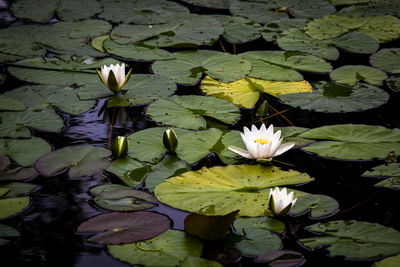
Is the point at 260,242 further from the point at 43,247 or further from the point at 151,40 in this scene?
the point at 151,40

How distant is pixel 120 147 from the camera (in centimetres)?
234

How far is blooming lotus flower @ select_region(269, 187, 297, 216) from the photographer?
1.95m

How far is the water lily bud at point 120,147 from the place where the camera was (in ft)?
7.66

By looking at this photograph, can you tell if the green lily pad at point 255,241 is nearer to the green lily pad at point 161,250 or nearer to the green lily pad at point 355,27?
the green lily pad at point 161,250

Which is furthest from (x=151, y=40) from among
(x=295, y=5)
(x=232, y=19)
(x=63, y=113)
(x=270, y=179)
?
(x=270, y=179)

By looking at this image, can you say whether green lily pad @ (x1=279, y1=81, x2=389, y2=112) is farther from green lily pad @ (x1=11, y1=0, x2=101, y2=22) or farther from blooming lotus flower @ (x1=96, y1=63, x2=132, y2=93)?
green lily pad @ (x1=11, y1=0, x2=101, y2=22)

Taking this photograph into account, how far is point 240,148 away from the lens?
94.0 inches

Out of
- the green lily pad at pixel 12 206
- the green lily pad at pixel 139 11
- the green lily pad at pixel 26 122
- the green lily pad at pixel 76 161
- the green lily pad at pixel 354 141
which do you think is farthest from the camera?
the green lily pad at pixel 139 11

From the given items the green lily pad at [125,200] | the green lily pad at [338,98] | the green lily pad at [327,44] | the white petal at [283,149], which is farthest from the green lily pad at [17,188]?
the green lily pad at [327,44]

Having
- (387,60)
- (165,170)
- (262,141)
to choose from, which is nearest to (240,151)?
(262,141)

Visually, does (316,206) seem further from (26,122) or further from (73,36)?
(73,36)

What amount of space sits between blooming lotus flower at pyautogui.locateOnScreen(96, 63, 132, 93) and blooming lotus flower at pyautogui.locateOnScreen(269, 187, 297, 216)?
4.34 feet

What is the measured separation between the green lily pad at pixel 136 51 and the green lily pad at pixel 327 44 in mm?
935

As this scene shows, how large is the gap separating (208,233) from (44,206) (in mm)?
767
